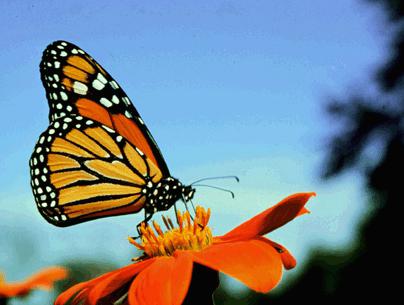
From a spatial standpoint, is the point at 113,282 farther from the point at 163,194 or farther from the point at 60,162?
the point at 60,162

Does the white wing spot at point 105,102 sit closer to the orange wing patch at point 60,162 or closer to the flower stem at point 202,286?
the orange wing patch at point 60,162

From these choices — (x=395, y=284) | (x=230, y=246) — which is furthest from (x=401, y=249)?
(x=230, y=246)

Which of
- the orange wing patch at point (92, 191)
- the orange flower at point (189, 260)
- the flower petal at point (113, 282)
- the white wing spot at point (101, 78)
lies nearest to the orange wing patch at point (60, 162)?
the orange wing patch at point (92, 191)

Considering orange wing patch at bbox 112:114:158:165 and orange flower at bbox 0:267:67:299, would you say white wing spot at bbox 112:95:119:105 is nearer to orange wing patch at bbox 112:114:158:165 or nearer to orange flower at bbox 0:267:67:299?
orange wing patch at bbox 112:114:158:165

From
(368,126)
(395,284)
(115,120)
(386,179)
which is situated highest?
(115,120)

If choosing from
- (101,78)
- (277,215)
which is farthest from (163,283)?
(101,78)

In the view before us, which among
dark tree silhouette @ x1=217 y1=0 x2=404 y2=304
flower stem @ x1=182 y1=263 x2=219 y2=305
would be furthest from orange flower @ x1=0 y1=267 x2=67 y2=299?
dark tree silhouette @ x1=217 y1=0 x2=404 y2=304

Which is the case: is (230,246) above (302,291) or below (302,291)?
above

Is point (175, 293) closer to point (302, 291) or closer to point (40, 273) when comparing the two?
point (40, 273)
